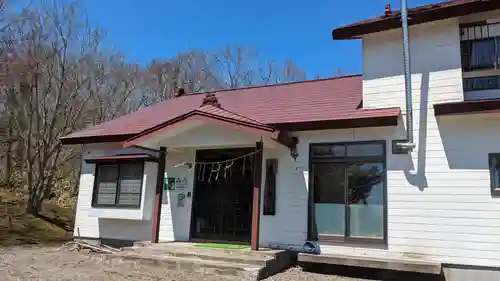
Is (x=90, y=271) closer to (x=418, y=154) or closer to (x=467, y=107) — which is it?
(x=418, y=154)

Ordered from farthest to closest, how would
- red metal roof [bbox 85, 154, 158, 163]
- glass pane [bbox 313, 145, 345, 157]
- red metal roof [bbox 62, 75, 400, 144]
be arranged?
1. red metal roof [bbox 85, 154, 158, 163]
2. red metal roof [bbox 62, 75, 400, 144]
3. glass pane [bbox 313, 145, 345, 157]

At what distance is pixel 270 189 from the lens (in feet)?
26.2

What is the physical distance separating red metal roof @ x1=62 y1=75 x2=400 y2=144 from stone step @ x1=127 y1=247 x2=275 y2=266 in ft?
8.23

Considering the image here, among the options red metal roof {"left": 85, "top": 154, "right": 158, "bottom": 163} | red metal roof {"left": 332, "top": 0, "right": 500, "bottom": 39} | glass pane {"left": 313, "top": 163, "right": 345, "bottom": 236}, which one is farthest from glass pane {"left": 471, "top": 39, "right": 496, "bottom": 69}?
red metal roof {"left": 85, "top": 154, "right": 158, "bottom": 163}

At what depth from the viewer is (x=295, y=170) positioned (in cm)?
786

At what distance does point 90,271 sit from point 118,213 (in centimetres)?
231

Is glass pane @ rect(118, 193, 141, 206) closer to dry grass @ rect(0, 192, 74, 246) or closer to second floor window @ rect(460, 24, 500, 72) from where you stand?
dry grass @ rect(0, 192, 74, 246)

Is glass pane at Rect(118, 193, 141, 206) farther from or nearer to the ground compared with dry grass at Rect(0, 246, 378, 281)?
farther from the ground

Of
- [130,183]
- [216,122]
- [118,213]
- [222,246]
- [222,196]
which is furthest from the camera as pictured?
[130,183]

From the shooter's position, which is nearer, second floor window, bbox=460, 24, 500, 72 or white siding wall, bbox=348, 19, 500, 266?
white siding wall, bbox=348, 19, 500, 266

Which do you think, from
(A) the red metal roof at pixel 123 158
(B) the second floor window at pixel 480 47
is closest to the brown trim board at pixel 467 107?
(B) the second floor window at pixel 480 47

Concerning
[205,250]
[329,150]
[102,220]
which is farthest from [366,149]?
[102,220]

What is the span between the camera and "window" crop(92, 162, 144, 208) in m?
9.32

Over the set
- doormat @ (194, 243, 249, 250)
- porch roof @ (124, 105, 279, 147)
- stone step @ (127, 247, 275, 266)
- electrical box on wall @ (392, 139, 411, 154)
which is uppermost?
porch roof @ (124, 105, 279, 147)
